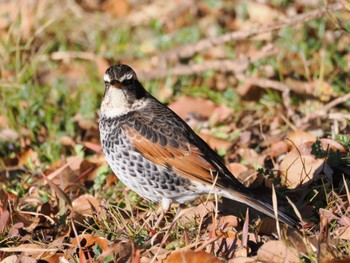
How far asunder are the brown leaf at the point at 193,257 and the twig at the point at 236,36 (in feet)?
8.78

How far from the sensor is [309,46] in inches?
328

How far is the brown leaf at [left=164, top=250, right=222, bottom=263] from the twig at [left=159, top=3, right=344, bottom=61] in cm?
268

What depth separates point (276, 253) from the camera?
14.7 ft

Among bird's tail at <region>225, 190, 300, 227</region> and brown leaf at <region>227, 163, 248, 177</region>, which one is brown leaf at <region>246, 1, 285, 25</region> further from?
bird's tail at <region>225, 190, 300, 227</region>

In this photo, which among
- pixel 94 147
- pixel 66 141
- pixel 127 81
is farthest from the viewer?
pixel 66 141

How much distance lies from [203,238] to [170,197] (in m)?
0.71

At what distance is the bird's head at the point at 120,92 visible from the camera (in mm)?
5766

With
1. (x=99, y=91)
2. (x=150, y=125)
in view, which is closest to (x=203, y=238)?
(x=150, y=125)

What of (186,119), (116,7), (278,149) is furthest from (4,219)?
(116,7)

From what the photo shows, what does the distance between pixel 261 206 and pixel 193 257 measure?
81 cm

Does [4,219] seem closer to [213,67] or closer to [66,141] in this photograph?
[66,141]

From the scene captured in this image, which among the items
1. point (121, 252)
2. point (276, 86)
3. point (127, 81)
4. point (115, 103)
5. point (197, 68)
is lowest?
point (121, 252)

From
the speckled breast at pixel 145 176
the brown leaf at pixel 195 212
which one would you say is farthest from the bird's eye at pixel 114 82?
the brown leaf at pixel 195 212

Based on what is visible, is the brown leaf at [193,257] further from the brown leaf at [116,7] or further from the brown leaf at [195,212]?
the brown leaf at [116,7]
